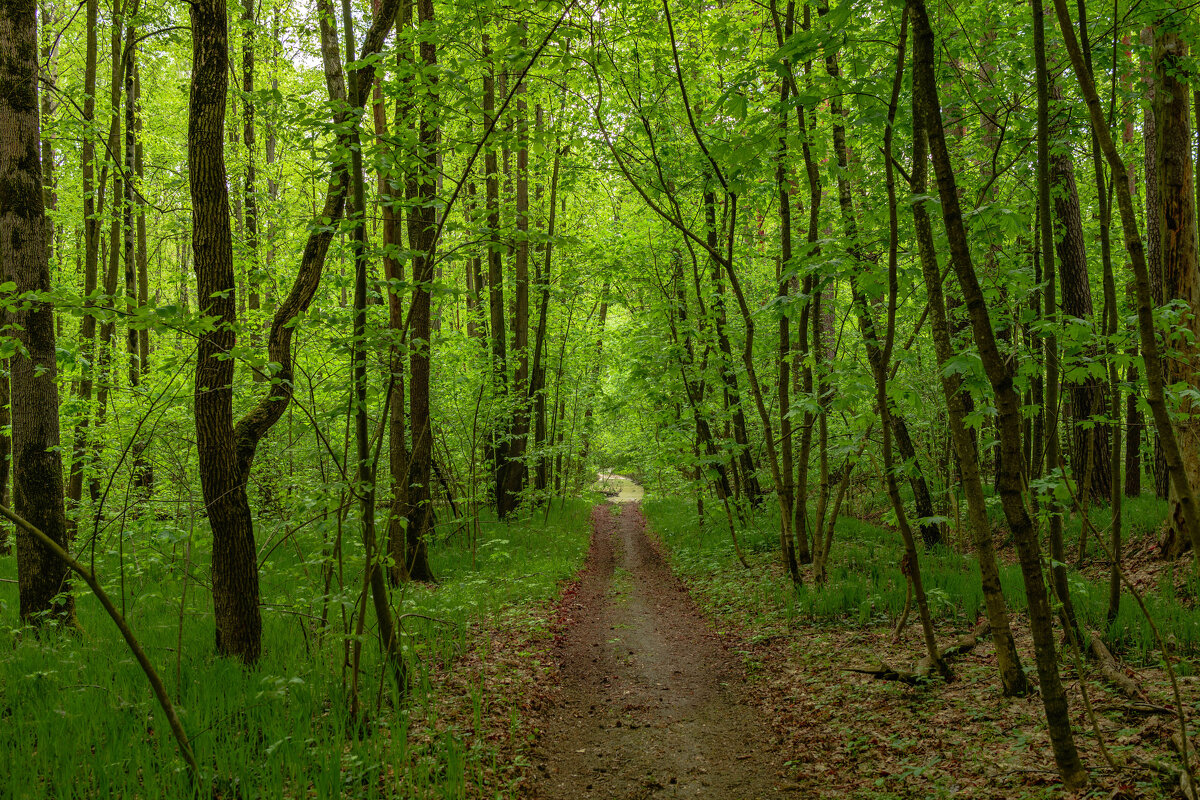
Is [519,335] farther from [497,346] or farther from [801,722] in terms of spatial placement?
→ [801,722]

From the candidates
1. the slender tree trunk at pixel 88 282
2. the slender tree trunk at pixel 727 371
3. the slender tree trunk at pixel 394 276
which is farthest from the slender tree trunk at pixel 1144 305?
the slender tree trunk at pixel 88 282

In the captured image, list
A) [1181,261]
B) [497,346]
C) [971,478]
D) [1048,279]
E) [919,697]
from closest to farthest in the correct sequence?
[1048,279] < [971,478] < [919,697] < [1181,261] < [497,346]

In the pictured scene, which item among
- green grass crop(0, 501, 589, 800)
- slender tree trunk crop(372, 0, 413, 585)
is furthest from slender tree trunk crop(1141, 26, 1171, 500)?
green grass crop(0, 501, 589, 800)

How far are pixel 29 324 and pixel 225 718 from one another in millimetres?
4168

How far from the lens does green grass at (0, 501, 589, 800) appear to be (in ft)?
11.2

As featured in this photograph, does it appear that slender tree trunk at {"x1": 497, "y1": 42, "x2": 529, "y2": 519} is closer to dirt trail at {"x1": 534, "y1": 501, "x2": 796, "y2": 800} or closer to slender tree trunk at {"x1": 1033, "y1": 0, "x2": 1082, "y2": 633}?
dirt trail at {"x1": 534, "y1": 501, "x2": 796, "y2": 800}

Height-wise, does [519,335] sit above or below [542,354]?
above

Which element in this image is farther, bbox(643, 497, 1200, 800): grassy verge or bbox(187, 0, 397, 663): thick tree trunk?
bbox(187, 0, 397, 663): thick tree trunk

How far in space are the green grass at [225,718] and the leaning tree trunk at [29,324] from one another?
591 millimetres

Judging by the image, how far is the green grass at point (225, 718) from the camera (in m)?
3.41

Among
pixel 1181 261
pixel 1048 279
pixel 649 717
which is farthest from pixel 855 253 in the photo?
pixel 1181 261

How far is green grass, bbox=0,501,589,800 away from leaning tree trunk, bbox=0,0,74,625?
0.59m

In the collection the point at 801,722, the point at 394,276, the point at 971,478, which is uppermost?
the point at 394,276

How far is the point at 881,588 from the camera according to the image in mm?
7148
